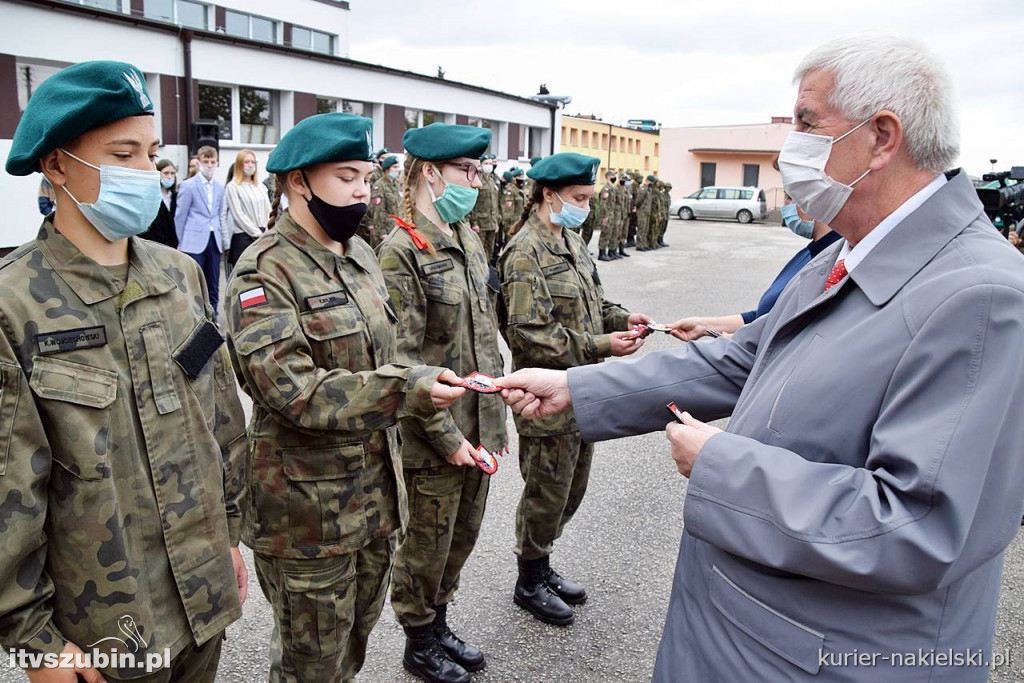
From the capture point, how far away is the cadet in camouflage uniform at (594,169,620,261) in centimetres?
1806

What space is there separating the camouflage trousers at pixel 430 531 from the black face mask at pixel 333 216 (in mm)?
1043

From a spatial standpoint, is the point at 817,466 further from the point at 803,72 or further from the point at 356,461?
the point at 356,461

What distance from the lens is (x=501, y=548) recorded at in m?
4.36

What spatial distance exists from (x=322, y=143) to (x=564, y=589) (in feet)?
7.93

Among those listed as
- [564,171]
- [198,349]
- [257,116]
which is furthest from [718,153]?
[198,349]

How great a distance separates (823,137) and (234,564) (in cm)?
183

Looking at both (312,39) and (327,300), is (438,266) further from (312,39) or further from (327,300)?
(312,39)

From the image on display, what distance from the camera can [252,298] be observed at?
89.3 inches

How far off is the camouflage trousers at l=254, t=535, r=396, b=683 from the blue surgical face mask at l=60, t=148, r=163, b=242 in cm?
111

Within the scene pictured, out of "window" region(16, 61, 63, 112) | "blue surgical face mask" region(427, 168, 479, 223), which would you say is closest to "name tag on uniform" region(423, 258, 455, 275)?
"blue surgical face mask" region(427, 168, 479, 223)

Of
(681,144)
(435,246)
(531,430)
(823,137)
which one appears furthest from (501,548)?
(681,144)

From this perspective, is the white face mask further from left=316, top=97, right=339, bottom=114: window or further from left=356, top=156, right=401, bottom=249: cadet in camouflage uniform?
left=316, top=97, right=339, bottom=114: window

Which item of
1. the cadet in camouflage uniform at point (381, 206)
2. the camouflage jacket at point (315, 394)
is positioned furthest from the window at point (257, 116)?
the camouflage jacket at point (315, 394)

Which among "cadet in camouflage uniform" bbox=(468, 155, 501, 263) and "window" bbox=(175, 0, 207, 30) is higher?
"window" bbox=(175, 0, 207, 30)
